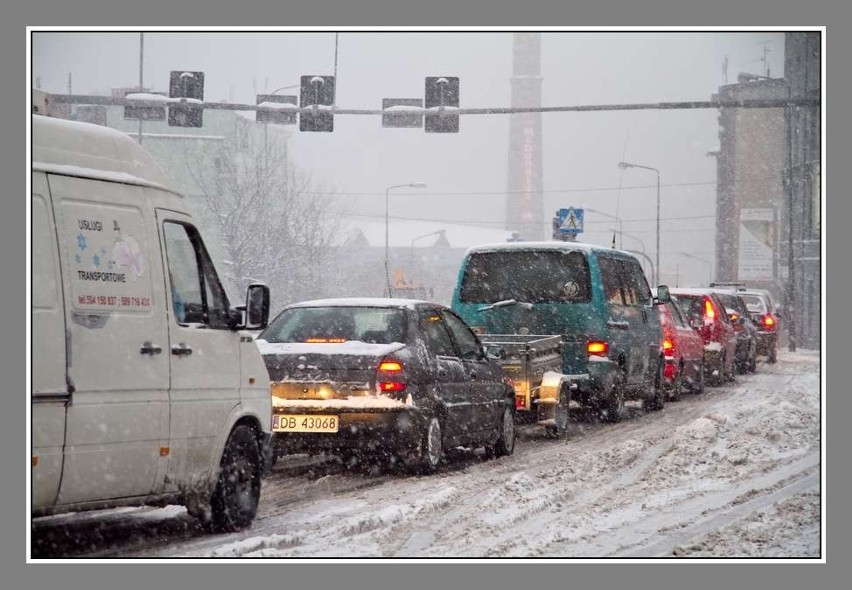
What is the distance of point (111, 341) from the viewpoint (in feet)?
24.8

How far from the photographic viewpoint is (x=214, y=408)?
8.71 m

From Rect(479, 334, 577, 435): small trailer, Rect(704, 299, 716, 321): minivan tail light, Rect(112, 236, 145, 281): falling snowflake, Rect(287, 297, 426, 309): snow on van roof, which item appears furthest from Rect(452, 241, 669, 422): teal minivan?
Rect(112, 236, 145, 281): falling snowflake

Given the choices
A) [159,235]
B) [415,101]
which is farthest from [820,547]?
[415,101]

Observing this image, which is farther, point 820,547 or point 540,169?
point 540,169

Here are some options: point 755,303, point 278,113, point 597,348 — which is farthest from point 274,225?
point 597,348

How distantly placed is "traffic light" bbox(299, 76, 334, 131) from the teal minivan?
9.89m

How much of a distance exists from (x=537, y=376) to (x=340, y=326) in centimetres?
392

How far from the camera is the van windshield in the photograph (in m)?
17.8

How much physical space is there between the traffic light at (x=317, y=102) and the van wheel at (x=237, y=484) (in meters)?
18.4

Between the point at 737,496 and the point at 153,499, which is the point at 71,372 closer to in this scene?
the point at 153,499

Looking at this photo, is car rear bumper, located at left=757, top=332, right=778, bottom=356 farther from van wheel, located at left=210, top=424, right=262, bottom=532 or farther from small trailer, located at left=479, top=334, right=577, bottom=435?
van wheel, located at left=210, top=424, right=262, bottom=532

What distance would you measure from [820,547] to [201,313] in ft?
12.9

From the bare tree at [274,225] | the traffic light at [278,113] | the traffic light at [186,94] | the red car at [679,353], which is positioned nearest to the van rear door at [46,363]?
the red car at [679,353]

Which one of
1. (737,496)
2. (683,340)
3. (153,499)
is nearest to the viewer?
(153,499)
